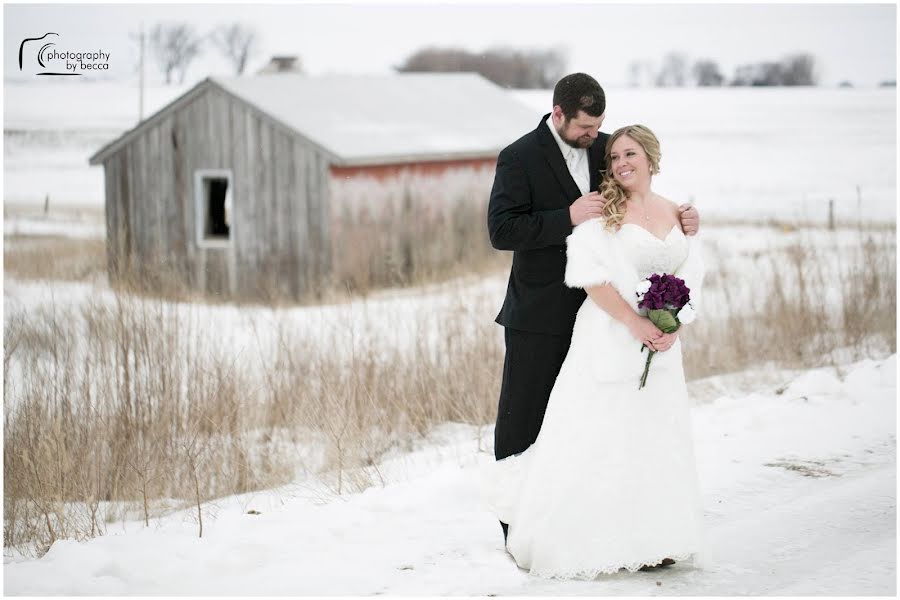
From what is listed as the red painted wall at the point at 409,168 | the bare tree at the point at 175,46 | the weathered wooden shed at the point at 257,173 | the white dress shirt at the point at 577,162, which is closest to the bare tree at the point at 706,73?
the bare tree at the point at 175,46

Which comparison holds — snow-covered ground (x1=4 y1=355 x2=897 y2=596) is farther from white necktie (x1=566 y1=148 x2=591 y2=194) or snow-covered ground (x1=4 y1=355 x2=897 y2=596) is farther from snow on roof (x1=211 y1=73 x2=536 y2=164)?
snow on roof (x1=211 y1=73 x2=536 y2=164)

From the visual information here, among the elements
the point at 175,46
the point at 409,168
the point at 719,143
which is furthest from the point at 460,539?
the point at 719,143

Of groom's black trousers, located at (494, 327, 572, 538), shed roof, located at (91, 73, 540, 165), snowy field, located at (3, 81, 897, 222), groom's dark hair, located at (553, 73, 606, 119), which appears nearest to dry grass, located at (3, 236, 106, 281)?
shed roof, located at (91, 73, 540, 165)

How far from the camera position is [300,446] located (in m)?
6.94

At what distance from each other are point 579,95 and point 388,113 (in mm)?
13881

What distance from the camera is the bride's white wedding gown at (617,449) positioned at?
12.7 feet

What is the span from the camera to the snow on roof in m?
15.1

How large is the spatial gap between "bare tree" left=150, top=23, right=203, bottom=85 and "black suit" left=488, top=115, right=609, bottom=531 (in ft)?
74.8

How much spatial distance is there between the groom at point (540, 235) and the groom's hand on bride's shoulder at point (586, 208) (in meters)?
0.05

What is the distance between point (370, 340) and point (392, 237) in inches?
322

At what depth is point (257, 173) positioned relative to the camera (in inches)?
591

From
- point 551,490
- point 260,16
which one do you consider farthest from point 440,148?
point 551,490

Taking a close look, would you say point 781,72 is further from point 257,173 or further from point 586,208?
point 586,208

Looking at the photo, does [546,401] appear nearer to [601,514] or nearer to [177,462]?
[601,514]
